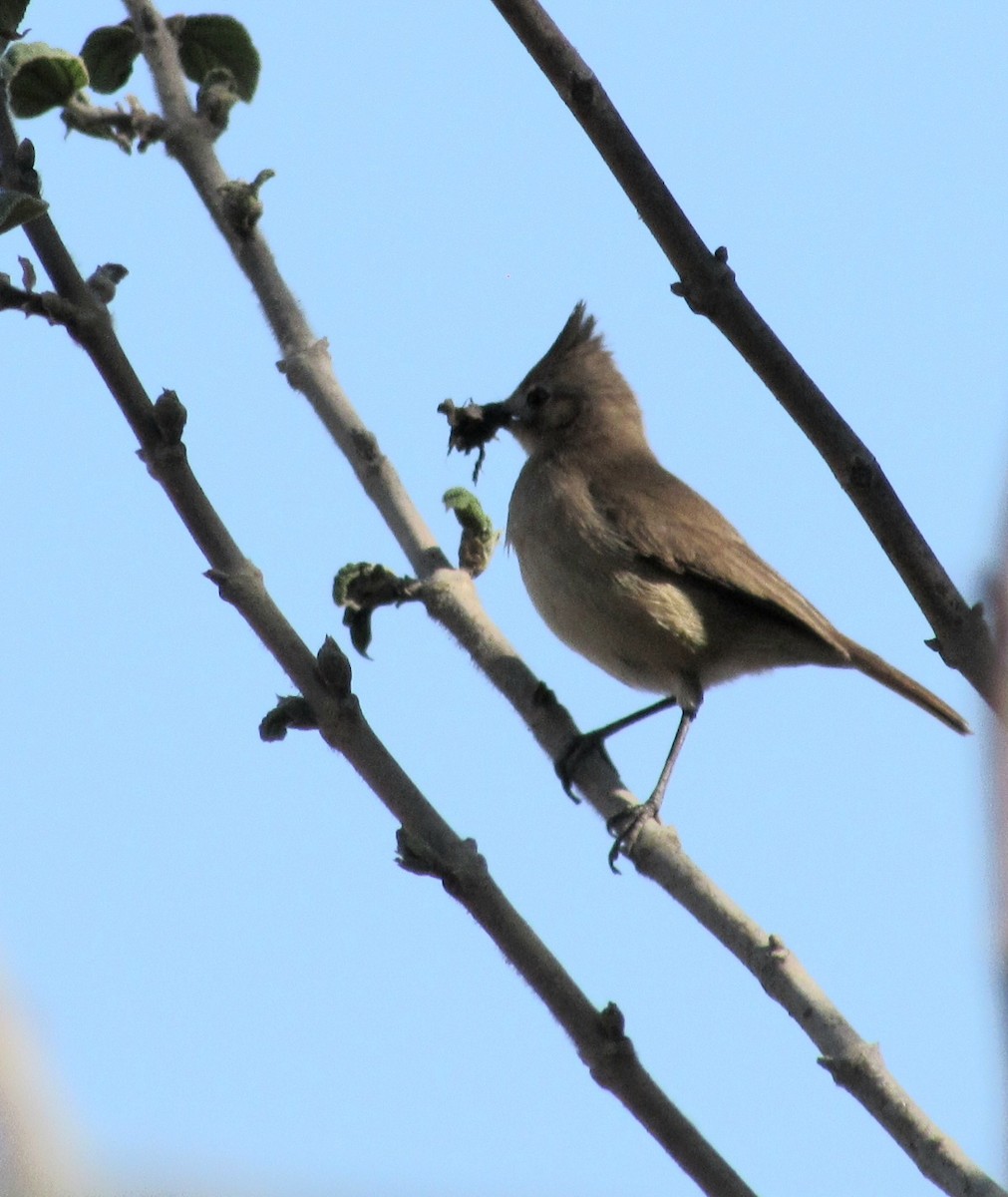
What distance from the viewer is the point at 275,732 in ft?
9.23

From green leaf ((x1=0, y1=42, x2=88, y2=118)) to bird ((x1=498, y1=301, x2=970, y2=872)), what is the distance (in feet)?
9.90

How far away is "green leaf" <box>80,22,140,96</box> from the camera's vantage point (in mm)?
3533

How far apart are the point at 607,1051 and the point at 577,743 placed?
1113 mm

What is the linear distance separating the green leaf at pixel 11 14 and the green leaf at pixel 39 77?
0.11 ft

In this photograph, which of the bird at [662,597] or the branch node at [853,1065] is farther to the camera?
the bird at [662,597]

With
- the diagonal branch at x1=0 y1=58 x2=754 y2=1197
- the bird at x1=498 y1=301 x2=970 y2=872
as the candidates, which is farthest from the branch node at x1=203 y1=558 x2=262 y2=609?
the bird at x1=498 y1=301 x2=970 y2=872

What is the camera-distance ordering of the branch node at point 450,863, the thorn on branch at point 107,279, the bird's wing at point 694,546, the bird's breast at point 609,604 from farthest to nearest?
1. the bird's wing at point 694,546
2. the bird's breast at point 609,604
3. the thorn on branch at point 107,279
4. the branch node at point 450,863

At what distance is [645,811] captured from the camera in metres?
3.20

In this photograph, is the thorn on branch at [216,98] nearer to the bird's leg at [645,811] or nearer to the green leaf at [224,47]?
the green leaf at [224,47]

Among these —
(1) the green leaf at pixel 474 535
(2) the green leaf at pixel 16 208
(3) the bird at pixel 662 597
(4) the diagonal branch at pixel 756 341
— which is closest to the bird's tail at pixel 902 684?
(3) the bird at pixel 662 597

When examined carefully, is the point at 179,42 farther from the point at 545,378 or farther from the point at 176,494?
the point at 545,378

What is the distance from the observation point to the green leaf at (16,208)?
94.4 inches


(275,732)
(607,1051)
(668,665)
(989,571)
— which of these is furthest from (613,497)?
(989,571)

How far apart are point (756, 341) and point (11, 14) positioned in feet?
4.62
